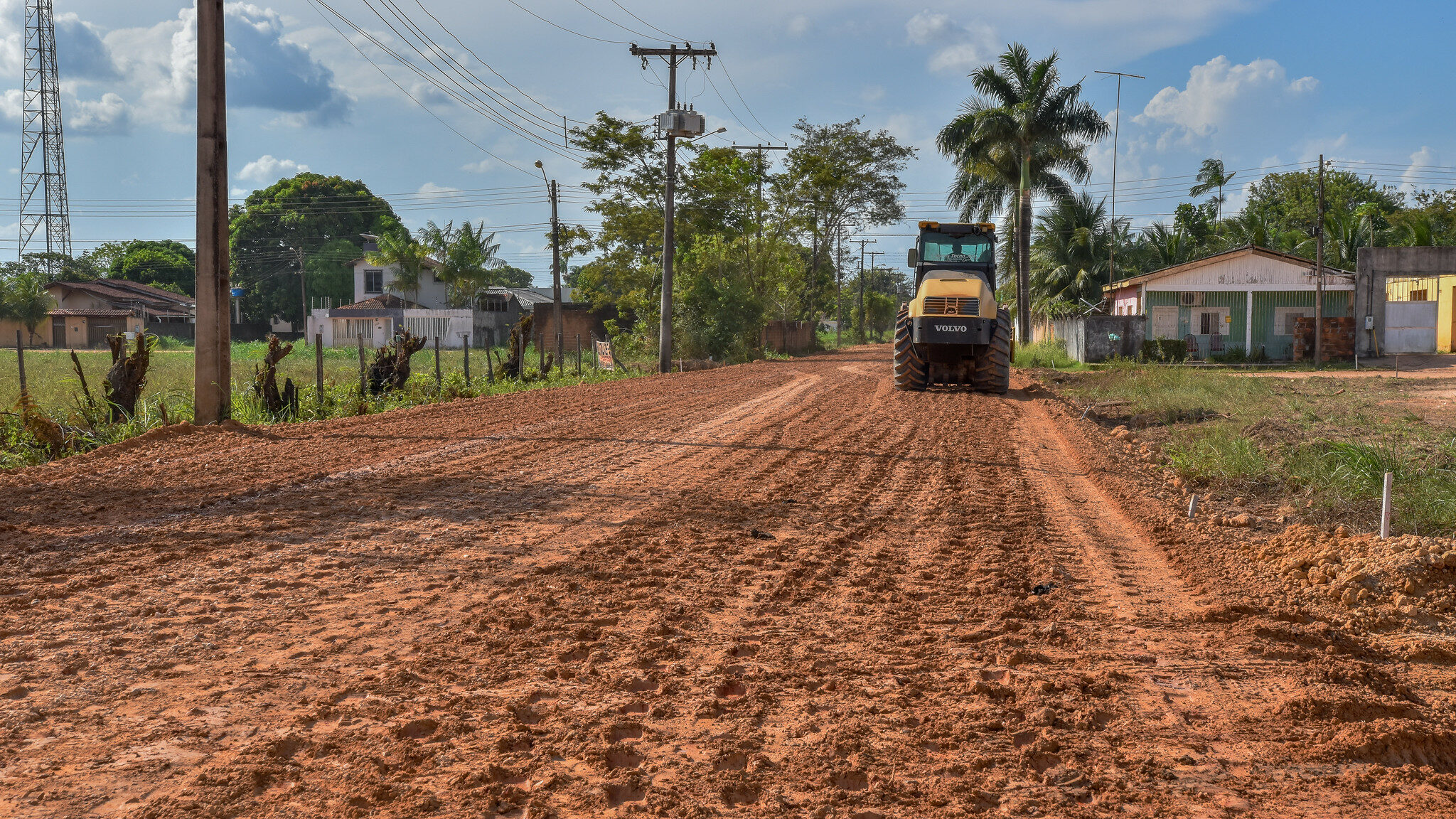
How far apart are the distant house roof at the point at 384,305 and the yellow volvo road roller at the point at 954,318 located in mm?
42961

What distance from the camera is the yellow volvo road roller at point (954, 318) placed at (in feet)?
60.1

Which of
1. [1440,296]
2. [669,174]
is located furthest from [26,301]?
[1440,296]

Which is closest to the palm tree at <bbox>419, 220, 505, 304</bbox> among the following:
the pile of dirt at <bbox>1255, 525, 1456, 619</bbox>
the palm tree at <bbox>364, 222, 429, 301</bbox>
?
the palm tree at <bbox>364, 222, 429, 301</bbox>

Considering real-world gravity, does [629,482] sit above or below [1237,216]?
below

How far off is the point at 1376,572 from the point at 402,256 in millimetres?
53892

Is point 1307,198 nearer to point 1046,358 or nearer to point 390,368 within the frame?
point 1046,358

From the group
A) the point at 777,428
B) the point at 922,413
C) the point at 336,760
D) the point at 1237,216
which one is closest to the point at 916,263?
the point at 922,413

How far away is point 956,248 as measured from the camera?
1978cm

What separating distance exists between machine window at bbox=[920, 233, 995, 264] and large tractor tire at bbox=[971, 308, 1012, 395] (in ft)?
4.13

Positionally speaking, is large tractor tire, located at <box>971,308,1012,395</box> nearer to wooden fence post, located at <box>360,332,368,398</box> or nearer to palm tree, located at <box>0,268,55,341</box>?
wooden fence post, located at <box>360,332,368,398</box>

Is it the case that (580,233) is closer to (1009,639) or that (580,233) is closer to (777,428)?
(777,428)

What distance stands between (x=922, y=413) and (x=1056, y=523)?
7.96 m

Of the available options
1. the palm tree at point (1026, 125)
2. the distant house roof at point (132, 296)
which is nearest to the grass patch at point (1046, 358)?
the palm tree at point (1026, 125)

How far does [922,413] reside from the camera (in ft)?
51.0
